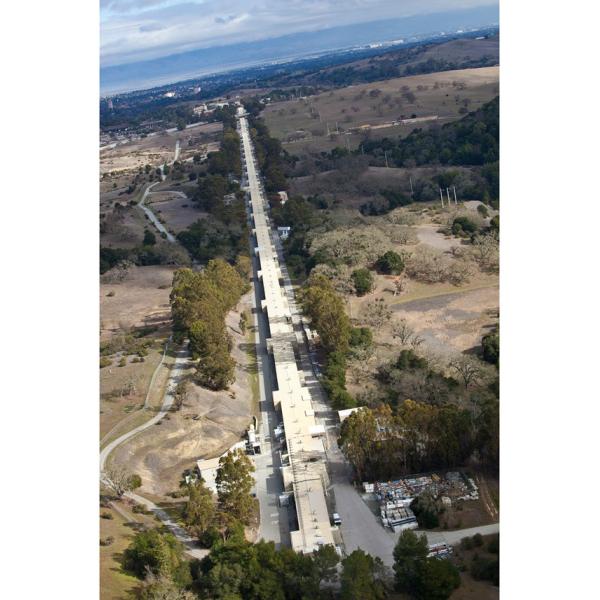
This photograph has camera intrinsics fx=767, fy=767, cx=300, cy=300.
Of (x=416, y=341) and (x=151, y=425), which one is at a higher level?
(x=416, y=341)

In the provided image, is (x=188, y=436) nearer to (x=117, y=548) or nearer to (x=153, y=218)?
(x=117, y=548)

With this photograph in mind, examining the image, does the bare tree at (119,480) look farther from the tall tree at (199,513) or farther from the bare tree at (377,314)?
the bare tree at (377,314)

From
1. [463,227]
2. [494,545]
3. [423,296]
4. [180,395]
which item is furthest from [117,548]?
[463,227]

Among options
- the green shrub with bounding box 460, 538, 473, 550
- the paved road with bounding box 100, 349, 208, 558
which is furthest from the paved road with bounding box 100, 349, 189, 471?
the green shrub with bounding box 460, 538, 473, 550

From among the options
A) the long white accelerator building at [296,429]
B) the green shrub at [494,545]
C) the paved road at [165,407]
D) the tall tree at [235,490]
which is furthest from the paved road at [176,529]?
the green shrub at [494,545]
